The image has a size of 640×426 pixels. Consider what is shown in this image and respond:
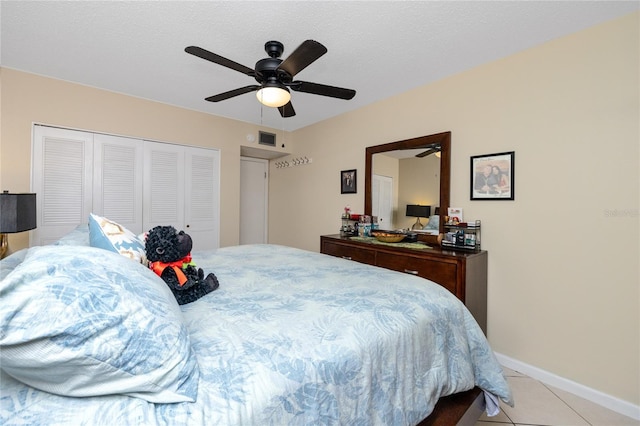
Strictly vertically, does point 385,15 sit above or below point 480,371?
above

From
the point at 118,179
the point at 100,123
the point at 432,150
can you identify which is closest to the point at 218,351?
the point at 432,150

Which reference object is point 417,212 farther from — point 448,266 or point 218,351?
point 218,351

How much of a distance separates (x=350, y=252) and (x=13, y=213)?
272 centimetres

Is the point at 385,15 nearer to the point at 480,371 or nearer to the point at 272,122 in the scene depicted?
the point at 480,371

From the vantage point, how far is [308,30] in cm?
194

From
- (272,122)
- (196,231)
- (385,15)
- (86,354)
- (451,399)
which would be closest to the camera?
(86,354)

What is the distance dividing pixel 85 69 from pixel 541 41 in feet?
12.6

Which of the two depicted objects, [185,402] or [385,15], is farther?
[385,15]

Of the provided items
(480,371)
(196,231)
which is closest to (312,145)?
(196,231)


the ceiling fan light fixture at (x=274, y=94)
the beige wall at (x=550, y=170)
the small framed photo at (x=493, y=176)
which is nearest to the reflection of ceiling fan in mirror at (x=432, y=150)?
the beige wall at (x=550, y=170)

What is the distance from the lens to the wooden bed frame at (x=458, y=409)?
121cm

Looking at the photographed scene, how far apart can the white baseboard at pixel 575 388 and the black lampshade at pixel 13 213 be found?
3845 mm

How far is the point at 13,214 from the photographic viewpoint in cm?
201

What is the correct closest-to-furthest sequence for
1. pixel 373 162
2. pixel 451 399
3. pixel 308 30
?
pixel 451 399 → pixel 308 30 → pixel 373 162
